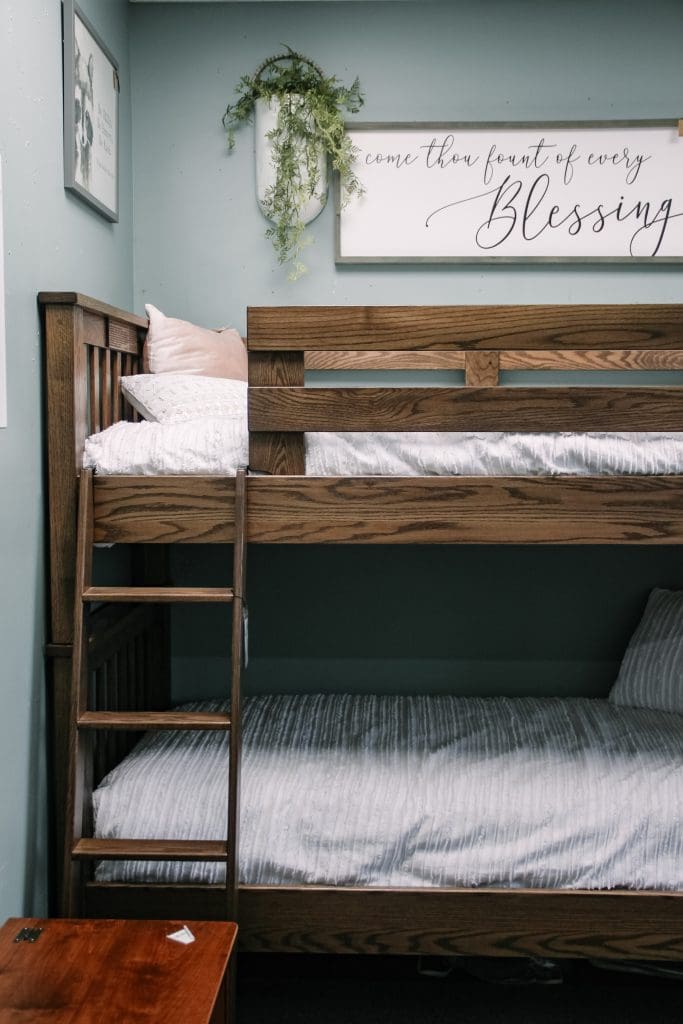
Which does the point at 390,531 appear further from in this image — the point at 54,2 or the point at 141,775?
the point at 54,2

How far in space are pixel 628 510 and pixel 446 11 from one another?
73.8 inches

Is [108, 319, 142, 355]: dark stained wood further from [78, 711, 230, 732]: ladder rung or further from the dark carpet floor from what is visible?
the dark carpet floor

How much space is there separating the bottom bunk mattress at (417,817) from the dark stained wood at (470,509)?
0.60m

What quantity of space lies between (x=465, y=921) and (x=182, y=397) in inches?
55.3

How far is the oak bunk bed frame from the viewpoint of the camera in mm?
1960

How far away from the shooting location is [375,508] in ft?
6.61

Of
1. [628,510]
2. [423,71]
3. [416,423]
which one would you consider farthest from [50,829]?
[423,71]

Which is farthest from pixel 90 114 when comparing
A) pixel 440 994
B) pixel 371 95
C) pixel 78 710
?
pixel 440 994

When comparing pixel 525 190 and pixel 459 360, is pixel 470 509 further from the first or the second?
pixel 525 190

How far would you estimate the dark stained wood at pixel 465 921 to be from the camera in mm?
2020

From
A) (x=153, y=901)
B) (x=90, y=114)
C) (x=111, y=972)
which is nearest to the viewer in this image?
(x=111, y=972)

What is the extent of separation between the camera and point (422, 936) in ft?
6.68

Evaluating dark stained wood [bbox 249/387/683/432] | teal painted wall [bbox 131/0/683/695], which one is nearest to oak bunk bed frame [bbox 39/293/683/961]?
dark stained wood [bbox 249/387/683/432]

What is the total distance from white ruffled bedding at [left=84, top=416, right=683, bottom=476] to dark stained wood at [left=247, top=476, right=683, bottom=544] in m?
0.04
